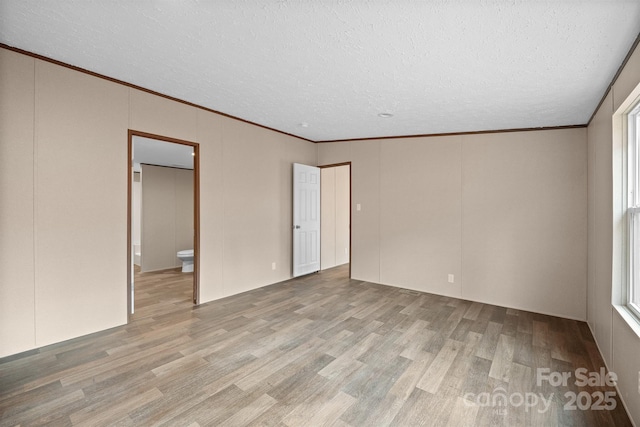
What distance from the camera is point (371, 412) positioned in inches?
75.8

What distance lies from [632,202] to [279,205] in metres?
4.12

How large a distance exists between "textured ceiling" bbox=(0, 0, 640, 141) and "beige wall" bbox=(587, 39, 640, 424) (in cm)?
24

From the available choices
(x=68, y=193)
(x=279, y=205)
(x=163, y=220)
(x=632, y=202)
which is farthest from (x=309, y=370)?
(x=163, y=220)

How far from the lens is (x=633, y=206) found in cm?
219

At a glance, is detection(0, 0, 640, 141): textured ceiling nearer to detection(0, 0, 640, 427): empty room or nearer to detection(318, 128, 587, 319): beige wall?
Answer: detection(0, 0, 640, 427): empty room

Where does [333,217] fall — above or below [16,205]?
below

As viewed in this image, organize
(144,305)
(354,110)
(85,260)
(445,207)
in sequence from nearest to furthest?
1. (85,260)
2. (354,110)
3. (144,305)
4. (445,207)

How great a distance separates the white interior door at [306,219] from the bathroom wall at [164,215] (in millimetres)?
3011

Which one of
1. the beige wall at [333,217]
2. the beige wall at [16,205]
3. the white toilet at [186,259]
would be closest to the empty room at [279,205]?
the beige wall at [16,205]

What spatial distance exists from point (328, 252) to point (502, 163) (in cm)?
361

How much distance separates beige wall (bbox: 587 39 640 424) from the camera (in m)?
1.91

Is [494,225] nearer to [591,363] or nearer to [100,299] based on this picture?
[591,363]

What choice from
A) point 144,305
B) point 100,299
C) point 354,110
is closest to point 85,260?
point 100,299

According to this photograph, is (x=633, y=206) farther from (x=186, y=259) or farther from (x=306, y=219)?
(x=186, y=259)
